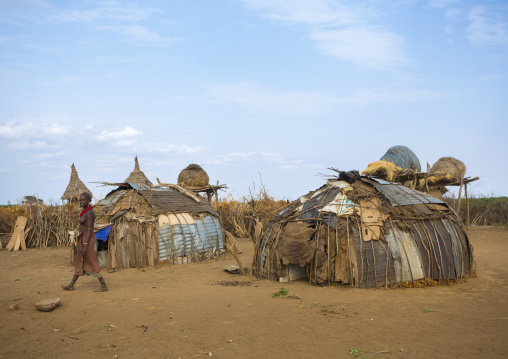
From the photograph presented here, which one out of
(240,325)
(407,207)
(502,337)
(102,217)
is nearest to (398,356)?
(502,337)

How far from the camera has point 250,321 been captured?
20.3 feet

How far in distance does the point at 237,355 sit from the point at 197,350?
511 mm

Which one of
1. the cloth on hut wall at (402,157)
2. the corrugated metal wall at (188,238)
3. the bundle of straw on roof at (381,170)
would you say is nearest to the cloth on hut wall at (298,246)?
the bundle of straw on roof at (381,170)

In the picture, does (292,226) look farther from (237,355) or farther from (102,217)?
(102,217)

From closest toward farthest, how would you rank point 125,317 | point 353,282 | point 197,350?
point 197,350, point 125,317, point 353,282

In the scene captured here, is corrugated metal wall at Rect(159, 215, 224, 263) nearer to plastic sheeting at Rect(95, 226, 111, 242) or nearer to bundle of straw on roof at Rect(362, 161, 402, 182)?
plastic sheeting at Rect(95, 226, 111, 242)

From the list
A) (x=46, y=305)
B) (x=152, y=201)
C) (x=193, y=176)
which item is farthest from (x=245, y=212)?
(x=46, y=305)

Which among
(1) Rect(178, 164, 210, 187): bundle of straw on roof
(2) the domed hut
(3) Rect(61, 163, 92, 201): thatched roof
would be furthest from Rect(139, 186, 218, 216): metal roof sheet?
(3) Rect(61, 163, 92, 201): thatched roof

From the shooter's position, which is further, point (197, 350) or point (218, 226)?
point (218, 226)

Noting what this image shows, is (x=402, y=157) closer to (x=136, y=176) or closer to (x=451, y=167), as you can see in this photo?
(x=451, y=167)

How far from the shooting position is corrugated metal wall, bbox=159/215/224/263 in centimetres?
1185

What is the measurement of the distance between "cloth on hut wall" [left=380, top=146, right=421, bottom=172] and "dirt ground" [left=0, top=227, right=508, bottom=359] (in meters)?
5.57

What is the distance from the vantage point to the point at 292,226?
8664 millimetres

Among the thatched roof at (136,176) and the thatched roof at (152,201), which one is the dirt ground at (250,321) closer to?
the thatched roof at (152,201)
